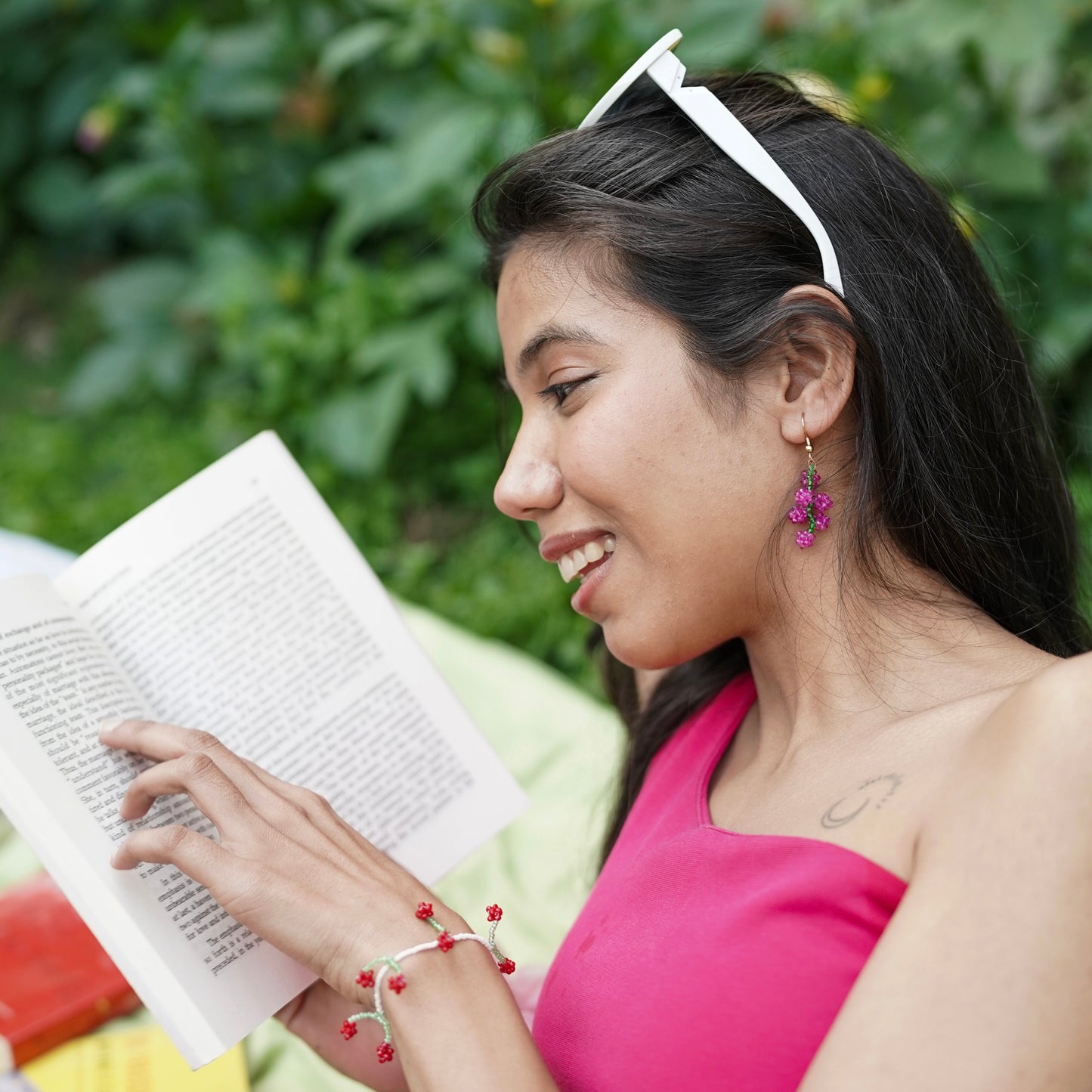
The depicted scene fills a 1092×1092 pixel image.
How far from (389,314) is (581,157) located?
6.57 ft

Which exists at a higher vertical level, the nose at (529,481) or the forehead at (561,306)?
the forehead at (561,306)

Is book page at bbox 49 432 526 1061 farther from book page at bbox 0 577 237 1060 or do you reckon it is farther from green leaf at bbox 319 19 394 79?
green leaf at bbox 319 19 394 79

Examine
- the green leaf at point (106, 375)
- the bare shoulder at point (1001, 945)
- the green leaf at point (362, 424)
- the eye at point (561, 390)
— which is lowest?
the bare shoulder at point (1001, 945)

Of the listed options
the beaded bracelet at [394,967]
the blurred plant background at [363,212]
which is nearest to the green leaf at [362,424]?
the blurred plant background at [363,212]

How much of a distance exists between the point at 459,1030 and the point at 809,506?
0.55 meters

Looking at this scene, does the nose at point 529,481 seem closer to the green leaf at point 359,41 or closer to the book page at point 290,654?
the book page at point 290,654

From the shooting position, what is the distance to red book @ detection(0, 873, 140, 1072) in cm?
155

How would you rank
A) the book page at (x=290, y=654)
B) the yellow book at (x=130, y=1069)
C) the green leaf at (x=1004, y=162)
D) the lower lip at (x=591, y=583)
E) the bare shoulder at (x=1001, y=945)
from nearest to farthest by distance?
the bare shoulder at (x=1001, y=945) < the lower lip at (x=591, y=583) < the book page at (x=290, y=654) < the yellow book at (x=130, y=1069) < the green leaf at (x=1004, y=162)

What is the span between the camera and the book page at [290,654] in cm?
133

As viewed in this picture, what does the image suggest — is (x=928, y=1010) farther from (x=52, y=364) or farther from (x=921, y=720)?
(x=52, y=364)

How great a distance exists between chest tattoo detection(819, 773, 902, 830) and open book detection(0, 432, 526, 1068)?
19.1 inches

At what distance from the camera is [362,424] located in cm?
311

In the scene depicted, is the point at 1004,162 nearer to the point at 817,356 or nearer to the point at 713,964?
the point at 817,356

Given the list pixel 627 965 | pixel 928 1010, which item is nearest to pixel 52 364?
pixel 627 965
